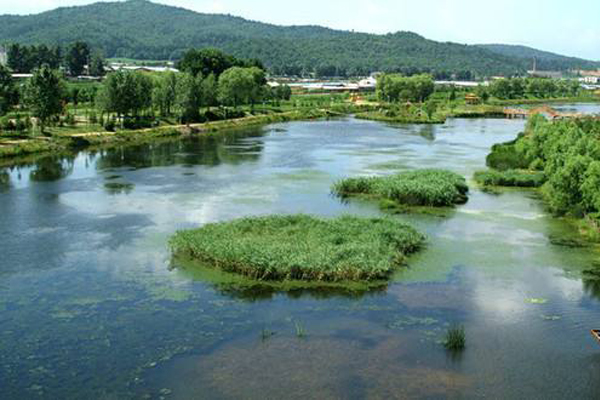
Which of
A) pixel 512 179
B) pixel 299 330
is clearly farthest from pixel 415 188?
pixel 299 330

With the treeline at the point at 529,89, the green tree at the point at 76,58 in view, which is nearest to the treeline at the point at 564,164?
the green tree at the point at 76,58

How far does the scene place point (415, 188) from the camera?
3981cm

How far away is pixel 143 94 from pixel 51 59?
6161 cm

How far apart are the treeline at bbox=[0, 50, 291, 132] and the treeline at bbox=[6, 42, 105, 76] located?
3496 centimetres

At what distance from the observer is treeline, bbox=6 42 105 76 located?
400ft

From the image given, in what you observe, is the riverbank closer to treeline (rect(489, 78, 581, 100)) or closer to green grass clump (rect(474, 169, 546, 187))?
green grass clump (rect(474, 169, 546, 187))

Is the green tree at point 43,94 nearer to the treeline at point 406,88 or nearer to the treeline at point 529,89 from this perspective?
the treeline at point 406,88

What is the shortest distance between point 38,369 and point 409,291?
44.7ft

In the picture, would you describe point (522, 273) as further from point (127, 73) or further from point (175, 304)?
point (127, 73)

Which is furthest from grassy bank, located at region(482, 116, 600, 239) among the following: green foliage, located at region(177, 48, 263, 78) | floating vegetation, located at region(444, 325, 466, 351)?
green foliage, located at region(177, 48, 263, 78)

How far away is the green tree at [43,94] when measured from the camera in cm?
6053

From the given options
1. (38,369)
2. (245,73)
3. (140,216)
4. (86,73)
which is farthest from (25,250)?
(86,73)

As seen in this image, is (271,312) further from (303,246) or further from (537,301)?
(537,301)

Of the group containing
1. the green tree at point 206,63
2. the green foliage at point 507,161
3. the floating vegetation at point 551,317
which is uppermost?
the green tree at point 206,63
